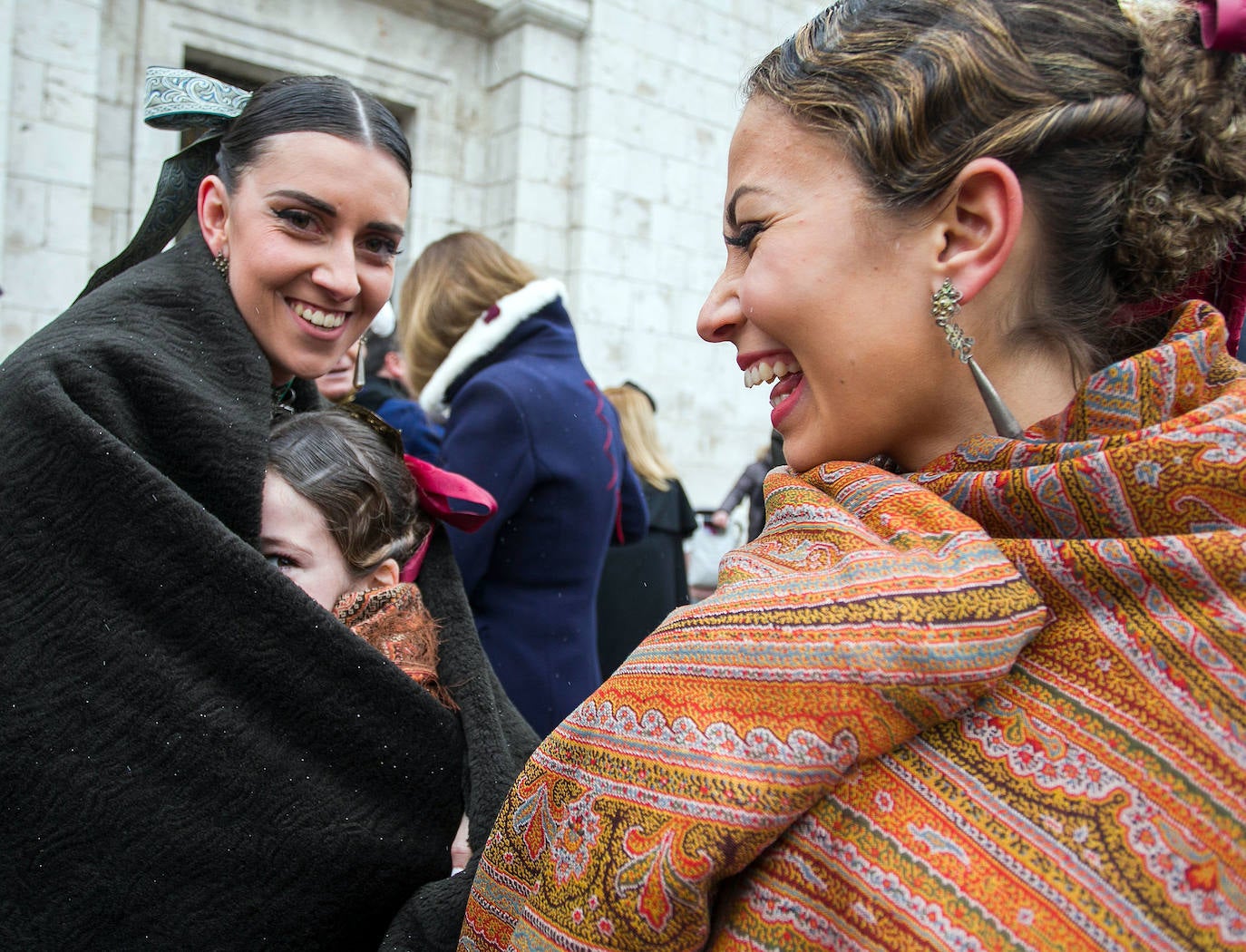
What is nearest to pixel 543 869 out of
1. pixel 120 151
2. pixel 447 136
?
pixel 120 151

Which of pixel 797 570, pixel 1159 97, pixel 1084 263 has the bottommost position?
pixel 797 570

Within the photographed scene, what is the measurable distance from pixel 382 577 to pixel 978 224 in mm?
1131

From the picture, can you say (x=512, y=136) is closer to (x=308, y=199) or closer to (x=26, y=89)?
(x=26, y=89)

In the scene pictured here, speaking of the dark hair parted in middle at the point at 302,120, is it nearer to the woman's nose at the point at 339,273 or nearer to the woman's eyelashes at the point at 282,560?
the woman's nose at the point at 339,273

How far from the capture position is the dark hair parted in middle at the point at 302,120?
1.73 m

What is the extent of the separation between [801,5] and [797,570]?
908cm

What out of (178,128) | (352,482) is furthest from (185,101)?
(352,482)

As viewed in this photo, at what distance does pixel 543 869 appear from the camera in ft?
3.28

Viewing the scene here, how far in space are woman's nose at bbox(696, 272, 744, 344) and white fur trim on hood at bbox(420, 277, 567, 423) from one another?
1885mm

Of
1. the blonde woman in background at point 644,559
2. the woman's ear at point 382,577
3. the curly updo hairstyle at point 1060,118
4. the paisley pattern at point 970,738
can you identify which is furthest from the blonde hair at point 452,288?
the paisley pattern at point 970,738

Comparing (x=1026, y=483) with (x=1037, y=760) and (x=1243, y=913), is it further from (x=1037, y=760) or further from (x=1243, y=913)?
(x=1243, y=913)

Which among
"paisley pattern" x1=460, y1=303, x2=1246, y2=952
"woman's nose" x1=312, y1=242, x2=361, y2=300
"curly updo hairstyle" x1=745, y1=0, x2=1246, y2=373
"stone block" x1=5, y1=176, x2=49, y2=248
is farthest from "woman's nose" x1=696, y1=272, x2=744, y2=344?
"stone block" x1=5, y1=176, x2=49, y2=248

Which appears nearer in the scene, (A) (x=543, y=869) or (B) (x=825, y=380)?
(A) (x=543, y=869)

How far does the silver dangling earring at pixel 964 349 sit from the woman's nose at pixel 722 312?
23 cm
